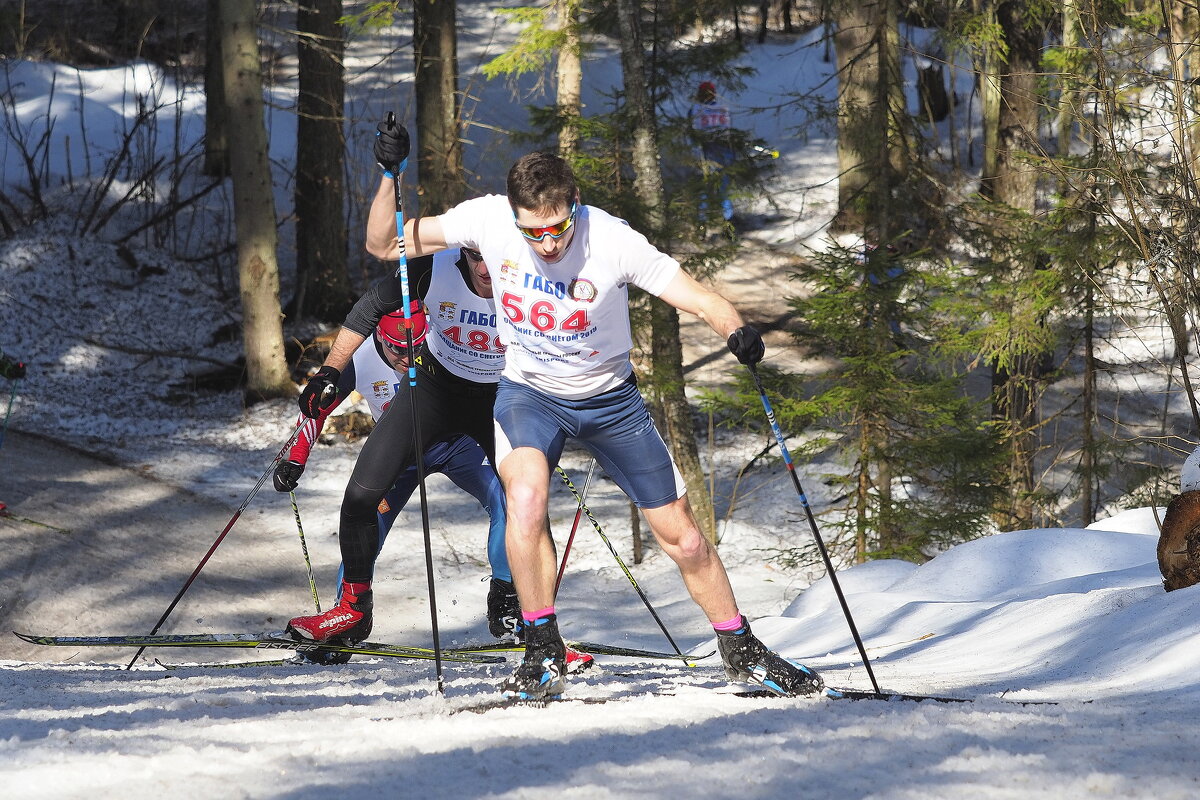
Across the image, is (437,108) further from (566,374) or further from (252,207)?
(566,374)

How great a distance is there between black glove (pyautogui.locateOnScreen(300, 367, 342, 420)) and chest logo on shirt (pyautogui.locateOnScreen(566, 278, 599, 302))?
1756mm

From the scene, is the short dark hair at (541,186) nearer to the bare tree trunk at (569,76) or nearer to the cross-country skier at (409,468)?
the cross-country skier at (409,468)

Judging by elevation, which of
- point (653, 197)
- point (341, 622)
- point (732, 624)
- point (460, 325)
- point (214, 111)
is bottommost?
point (341, 622)

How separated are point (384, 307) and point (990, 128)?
11101mm

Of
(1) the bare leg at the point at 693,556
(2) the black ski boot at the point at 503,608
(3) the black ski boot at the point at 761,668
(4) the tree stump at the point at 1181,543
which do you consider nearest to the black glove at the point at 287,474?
(2) the black ski boot at the point at 503,608

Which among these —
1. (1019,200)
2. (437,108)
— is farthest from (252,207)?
(1019,200)

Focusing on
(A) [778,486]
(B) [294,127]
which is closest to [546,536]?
(A) [778,486]

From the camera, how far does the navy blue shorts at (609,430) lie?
4.23 metres

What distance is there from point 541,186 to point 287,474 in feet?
8.41

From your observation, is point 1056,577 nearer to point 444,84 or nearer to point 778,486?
point 778,486

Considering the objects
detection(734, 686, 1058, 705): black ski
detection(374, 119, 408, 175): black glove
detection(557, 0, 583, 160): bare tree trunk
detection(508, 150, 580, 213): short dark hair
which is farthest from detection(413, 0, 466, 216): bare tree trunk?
detection(734, 686, 1058, 705): black ski

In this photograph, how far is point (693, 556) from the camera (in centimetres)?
434

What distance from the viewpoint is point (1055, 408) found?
49.1 ft

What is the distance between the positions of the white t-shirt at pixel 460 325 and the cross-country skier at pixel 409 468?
19 cm
